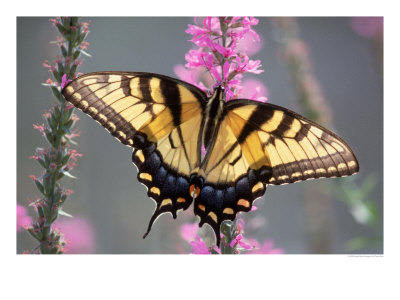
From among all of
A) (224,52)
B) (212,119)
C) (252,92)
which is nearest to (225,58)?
(224,52)

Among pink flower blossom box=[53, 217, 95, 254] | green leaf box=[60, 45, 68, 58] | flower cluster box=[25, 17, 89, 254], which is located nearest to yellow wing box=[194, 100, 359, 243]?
flower cluster box=[25, 17, 89, 254]

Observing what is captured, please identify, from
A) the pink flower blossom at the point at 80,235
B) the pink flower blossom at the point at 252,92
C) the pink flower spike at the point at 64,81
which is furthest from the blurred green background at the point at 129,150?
the pink flower blossom at the point at 252,92

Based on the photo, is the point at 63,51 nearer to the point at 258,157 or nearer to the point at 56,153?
the point at 56,153

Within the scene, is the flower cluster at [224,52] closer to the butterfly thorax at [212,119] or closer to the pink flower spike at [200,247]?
the butterfly thorax at [212,119]

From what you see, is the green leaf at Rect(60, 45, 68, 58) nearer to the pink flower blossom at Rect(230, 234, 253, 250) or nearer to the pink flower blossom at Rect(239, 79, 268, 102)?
the pink flower blossom at Rect(239, 79, 268, 102)
